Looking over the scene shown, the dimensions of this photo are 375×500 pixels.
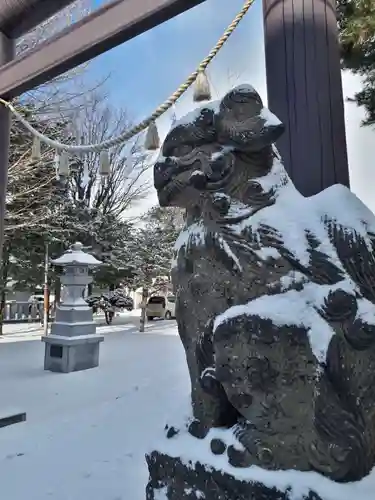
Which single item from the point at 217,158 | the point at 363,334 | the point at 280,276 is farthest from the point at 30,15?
the point at 363,334

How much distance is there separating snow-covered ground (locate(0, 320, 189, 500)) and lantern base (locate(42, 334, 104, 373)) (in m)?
0.16

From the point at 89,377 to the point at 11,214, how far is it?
4.24 m

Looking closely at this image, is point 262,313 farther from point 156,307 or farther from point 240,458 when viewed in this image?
point 156,307

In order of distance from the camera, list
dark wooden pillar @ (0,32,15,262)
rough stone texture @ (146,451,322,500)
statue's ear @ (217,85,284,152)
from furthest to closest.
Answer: dark wooden pillar @ (0,32,15,262) → statue's ear @ (217,85,284,152) → rough stone texture @ (146,451,322,500)

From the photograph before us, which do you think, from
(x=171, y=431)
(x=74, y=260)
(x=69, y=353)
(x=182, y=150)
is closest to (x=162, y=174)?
(x=182, y=150)

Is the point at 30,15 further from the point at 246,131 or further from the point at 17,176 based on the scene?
the point at 17,176

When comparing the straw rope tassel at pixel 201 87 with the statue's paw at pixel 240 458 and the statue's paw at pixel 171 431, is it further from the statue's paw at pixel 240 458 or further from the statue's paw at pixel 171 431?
the statue's paw at pixel 240 458

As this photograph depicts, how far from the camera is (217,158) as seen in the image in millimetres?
1240

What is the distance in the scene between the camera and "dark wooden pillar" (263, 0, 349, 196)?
1565mm

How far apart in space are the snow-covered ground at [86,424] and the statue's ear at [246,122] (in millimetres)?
980

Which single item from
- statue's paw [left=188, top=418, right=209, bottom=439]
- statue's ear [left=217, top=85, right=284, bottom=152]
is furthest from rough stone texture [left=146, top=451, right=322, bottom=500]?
statue's ear [left=217, top=85, right=284, bottom=152]

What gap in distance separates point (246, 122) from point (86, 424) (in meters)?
2.90

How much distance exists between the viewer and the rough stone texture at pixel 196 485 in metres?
1.04

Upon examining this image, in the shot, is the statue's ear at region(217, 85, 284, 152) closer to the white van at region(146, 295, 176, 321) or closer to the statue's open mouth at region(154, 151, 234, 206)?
the statue's open mouth at region(154, 151, 234, 206)
